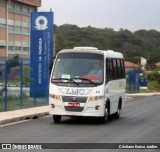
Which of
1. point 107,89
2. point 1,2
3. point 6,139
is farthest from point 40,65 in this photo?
point 1,2

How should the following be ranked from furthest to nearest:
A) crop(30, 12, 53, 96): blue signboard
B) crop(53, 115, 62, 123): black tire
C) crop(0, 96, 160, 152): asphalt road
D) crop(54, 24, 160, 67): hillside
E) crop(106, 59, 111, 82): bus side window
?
crop(54, 24, 160, 67): hillside, crop(30, 12, 53, 96): blue signboard, crop(106, 59, 111, 82): bus side window, crop(53, 115, 62, 123): black tire, crop(0, 96, 160, 152): asphalt road

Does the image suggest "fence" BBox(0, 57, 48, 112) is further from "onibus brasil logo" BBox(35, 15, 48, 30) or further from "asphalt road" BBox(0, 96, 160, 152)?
"onibus brasil logo" BBox(35, 15, 48, 30)

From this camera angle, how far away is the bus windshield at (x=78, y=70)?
66.2 ft

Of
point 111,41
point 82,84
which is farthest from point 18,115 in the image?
point 111,41

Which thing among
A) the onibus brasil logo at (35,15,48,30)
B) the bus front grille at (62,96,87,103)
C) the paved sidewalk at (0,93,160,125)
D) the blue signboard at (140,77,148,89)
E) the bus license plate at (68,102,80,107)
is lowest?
the blue signboard at (140,77,148,89)

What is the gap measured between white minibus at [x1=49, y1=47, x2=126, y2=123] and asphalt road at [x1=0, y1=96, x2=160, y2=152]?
1.75ft

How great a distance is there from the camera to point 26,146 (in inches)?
528

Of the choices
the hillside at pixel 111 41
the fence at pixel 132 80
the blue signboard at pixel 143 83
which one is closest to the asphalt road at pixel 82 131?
the fence at pixel 132 80

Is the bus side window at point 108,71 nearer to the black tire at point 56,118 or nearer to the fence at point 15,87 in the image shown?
the black tire at point 56,118

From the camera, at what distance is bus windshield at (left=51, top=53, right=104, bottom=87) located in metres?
20.2

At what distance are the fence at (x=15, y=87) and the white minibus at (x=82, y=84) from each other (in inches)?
157

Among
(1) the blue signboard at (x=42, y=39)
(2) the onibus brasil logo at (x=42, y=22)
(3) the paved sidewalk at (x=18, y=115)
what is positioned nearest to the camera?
(3) the paved sidewalk at (x=18, y=115)

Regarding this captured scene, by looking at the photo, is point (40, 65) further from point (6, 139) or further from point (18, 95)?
point (6, 139)

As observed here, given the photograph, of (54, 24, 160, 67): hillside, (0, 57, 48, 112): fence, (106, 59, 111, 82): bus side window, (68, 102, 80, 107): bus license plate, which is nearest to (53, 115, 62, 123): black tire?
(68, 102, 80, 107): bus license plate
